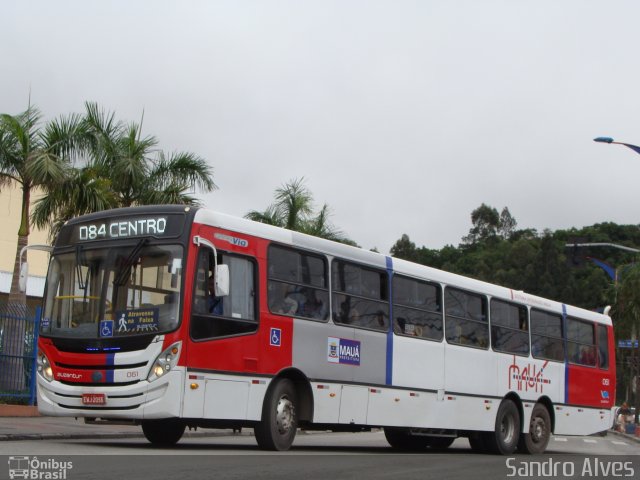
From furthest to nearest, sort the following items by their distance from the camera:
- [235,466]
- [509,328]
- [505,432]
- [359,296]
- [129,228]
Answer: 1. [509,328]
2. [505,432]
3. [359,296]
4. [129,228]
5. [235,466]

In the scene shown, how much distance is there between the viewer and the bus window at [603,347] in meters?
23.5

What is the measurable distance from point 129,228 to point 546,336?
10.9m

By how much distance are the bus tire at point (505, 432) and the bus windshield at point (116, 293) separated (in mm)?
8736

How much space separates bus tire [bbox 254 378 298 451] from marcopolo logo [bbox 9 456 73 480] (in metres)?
3.96

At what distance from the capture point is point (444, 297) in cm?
1842

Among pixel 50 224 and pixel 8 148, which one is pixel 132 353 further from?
pixel 50 224

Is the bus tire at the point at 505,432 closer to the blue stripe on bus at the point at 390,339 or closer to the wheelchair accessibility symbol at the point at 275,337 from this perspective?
the blue stripe on bus at the point at 390,339

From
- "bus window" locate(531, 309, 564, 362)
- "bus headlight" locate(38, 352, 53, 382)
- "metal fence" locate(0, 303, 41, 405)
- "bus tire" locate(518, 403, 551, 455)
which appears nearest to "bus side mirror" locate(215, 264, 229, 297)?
"bus headlight" locate(38, 352, 53, 382)

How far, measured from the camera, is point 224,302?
13.7 metres

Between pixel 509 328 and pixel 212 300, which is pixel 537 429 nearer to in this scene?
pixel 509 328

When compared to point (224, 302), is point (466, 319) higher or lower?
higher

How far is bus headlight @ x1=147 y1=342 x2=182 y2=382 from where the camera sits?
12.9m

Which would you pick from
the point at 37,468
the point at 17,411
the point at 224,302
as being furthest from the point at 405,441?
the point at 37,468

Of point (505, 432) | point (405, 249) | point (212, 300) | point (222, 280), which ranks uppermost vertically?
point (405, 249)
